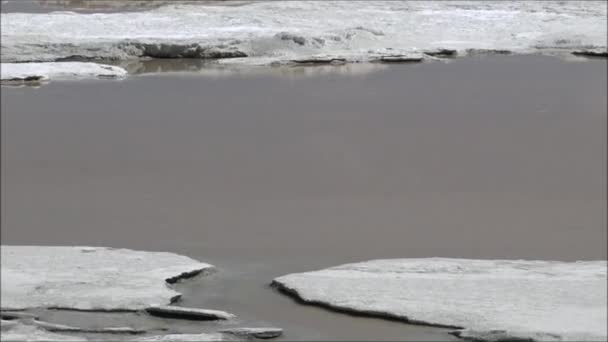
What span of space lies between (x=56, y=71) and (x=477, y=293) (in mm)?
5335

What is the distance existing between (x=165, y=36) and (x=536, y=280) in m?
6.15

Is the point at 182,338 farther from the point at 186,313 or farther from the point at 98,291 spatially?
the point at 98,291

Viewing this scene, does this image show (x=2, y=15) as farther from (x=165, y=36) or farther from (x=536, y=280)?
(x=536, y=280)

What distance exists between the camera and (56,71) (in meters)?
9.03

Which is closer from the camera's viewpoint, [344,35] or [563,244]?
[563,244]

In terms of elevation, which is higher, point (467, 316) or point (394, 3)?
point (394, 3)

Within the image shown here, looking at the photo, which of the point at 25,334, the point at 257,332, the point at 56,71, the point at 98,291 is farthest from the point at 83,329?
the point at 56,71

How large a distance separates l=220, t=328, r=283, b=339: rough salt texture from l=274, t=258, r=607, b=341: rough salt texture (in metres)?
0.33

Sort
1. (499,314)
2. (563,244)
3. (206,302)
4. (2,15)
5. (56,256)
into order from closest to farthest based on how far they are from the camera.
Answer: (499,314), (206,302), (56,256), (563,244), (2,15)

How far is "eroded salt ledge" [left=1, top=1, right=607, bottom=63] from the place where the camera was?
9.82 meters


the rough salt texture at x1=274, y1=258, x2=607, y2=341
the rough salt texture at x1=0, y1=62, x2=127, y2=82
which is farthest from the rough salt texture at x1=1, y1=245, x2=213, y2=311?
the rough salt texture at x1=0, y1=62, x2=127, y2=82

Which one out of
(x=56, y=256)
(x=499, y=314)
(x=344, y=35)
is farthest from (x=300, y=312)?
(x=344, y=35)

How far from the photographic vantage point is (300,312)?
181 inches

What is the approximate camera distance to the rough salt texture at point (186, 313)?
4.46m
